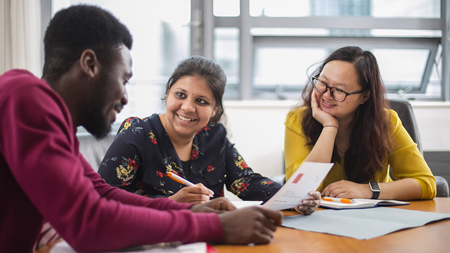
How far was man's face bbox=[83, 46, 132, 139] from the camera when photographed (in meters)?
0.89

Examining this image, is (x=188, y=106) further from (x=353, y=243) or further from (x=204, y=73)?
(x=353, y=243)

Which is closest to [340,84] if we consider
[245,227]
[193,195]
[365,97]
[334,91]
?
[334,91]

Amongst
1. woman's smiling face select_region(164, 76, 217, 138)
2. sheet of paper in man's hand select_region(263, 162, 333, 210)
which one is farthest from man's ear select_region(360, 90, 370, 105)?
sheet of paper in man's hand select_region(263, 162, 333, 210)

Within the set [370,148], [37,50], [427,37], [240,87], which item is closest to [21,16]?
[37,50]

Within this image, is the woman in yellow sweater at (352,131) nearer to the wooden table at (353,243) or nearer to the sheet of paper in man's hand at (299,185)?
the sheet of paper in man's hand at (299,185)

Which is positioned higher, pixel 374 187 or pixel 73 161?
pixel 73 161

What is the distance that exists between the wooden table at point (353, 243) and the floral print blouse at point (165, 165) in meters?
0.70

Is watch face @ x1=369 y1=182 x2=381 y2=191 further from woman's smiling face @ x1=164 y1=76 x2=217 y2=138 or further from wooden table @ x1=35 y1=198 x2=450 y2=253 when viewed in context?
woman's smiling face @ x1=164 y1=76 x2=217 y2=138

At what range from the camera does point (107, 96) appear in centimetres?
90

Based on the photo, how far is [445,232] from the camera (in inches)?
40.7

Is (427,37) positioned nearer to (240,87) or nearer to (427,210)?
(240,87)

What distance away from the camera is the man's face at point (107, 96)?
2.91 feet

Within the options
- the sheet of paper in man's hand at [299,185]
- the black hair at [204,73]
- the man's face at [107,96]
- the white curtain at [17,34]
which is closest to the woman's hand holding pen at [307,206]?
the sheet of paper in man's hand at [299,185]

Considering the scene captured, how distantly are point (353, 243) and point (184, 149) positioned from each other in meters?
0.99
